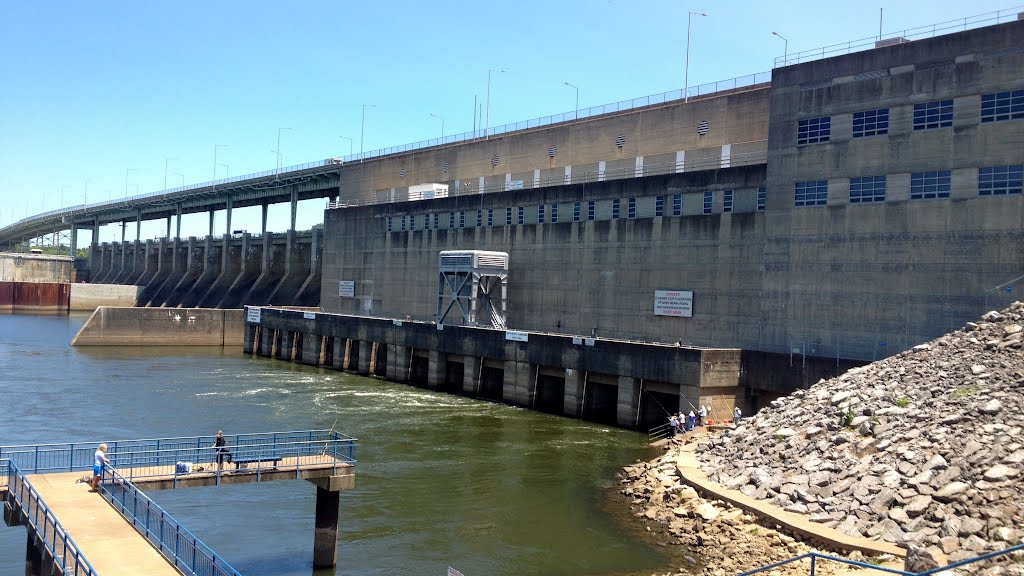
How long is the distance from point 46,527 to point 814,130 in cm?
3744

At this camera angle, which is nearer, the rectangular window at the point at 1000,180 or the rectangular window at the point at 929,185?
the rectangular window at the point at 1000,180

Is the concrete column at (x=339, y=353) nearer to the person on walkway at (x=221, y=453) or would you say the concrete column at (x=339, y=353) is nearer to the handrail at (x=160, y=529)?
the person on walkway at (x=221, y=453)

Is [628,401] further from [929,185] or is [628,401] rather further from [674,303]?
[929,185]

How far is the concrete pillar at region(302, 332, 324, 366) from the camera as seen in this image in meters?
76.3

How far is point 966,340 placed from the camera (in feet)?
109

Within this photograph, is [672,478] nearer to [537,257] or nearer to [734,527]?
[734,527]

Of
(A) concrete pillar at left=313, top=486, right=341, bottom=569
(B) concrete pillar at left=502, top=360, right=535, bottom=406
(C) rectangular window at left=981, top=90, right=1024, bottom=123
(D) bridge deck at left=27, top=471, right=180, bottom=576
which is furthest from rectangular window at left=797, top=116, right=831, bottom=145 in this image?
(D) bridge deck at left=27, top=471, right=180, bottom=576

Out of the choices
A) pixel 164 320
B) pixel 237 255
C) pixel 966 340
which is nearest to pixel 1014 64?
pixel 966 340

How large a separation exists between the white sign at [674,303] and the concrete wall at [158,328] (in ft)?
169

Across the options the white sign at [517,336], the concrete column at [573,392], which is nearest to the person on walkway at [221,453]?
the concrete column at [573,392]

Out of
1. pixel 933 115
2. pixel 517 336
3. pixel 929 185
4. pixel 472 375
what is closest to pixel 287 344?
pixel 472 375

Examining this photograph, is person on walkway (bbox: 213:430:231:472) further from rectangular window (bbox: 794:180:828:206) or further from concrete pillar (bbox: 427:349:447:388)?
concrete pillar (bbox: 427:349:447:388)

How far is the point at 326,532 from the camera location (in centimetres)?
2333

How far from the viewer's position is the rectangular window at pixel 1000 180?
36719 millimetres
